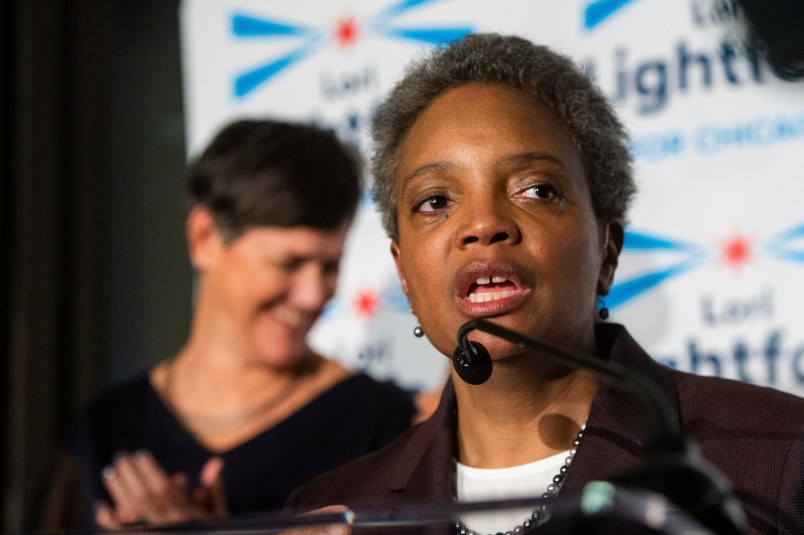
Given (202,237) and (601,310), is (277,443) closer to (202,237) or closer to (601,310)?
(202,237)

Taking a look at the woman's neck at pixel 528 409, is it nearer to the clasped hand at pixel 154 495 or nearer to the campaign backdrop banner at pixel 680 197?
the campaign backdrop banner at pixel 680 197

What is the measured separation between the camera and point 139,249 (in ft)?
8.79

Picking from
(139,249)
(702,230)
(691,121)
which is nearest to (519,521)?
(702,230)

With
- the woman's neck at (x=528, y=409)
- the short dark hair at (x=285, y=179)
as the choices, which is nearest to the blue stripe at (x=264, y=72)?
the short dark hair at (x=285, y=179)

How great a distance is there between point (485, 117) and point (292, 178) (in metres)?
1.00

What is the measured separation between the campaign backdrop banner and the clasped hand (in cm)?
39

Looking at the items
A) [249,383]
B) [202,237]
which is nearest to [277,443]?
[249,383]

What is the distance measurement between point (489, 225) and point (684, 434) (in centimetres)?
33

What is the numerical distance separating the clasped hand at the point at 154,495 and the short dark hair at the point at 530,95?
84cm

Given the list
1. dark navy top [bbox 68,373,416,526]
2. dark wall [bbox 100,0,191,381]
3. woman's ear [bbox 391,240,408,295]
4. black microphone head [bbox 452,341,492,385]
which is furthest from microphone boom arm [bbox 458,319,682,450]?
dark wall [bbox 100,0,191,381]

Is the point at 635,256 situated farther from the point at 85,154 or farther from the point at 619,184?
the point at 85,154

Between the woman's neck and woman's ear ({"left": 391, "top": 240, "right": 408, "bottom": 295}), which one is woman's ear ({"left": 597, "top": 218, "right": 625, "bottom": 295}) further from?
woman's ear ({"left": 391, "top": 240, "right": 408, "bottom": 295})

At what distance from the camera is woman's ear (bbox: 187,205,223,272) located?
7.70ft

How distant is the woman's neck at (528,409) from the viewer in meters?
1.25
